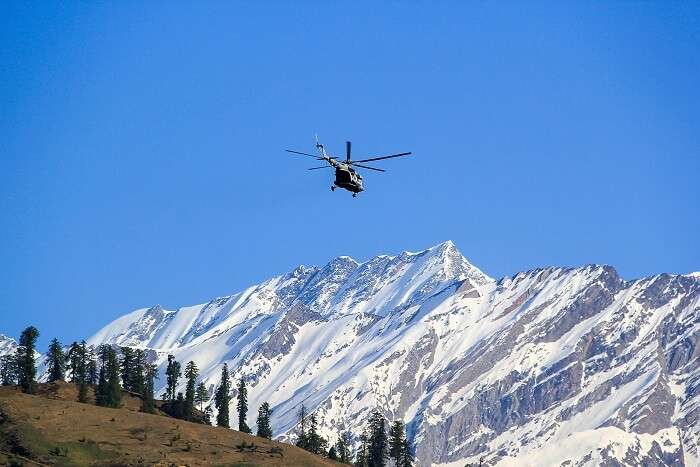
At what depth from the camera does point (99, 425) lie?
197 metres

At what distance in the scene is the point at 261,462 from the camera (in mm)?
193750

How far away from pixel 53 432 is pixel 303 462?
33.0 meters

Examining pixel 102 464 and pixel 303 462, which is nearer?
pixel 102 464

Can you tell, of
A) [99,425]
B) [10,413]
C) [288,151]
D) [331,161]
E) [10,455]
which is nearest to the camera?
[288,151]

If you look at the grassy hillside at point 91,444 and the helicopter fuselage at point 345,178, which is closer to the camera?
the helicopter fuselage at point 345,178

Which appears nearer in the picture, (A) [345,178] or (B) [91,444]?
(A) [345,178]

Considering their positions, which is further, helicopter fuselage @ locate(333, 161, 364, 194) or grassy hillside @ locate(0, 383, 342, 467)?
grassy hillside @ locate(0, 383, 342, 467)

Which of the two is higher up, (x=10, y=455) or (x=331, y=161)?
(x=331, y=161)

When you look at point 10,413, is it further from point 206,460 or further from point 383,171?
point 383,171

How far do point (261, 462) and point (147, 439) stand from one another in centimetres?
1480

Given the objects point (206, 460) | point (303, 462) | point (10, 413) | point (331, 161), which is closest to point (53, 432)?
point (10, 413)

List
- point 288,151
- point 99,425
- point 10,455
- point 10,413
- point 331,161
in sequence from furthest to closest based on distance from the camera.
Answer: point 99,425 < point 10,413 < point 10,455 < point 331,161 < point 288,151

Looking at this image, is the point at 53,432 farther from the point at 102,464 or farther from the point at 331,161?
the point at 331,161

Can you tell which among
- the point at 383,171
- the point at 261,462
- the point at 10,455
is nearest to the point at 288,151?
the point at 383,171
